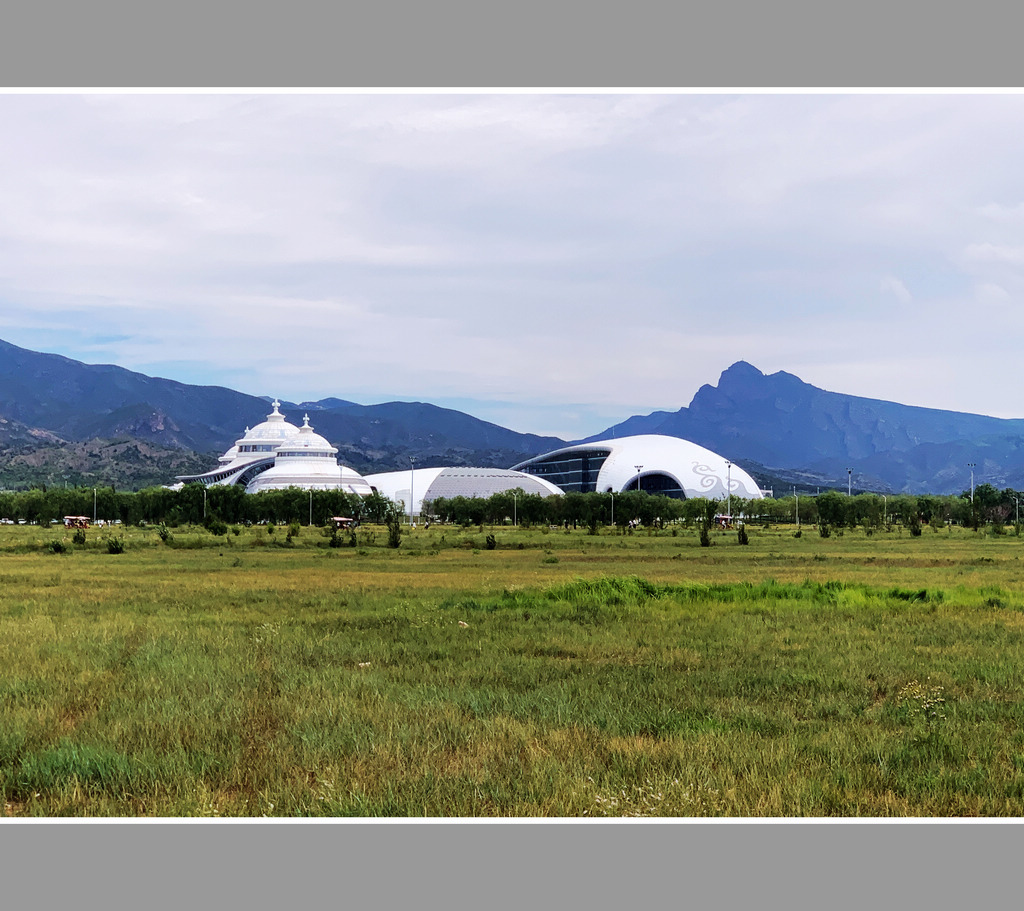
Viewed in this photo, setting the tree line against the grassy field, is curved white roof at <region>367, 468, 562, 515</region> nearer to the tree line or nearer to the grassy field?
the tree line

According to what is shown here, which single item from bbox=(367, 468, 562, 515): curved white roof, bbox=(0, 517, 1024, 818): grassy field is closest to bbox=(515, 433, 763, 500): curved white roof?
bbox=(367, 468, 562, 515): curved white roof

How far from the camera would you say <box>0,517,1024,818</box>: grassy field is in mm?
7629

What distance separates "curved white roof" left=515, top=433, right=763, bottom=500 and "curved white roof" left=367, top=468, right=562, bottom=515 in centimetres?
1280

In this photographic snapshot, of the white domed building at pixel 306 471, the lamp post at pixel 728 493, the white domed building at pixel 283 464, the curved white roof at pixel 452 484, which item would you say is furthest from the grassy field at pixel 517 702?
the curved white roof at pixel 452 484

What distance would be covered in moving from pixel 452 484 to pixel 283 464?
1101 inches

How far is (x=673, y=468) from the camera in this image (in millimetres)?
170625

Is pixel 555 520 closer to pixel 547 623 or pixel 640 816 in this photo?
pixel 547 623

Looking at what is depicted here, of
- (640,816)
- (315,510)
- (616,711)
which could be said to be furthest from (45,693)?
(315,510)

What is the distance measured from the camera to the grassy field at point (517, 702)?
7629mm

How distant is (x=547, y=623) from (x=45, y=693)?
9043 millimetres

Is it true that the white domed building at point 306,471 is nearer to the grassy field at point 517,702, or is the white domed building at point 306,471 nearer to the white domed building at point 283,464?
the white domed building at point 283,464

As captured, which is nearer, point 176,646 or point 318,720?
point 318,720

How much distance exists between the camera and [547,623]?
18.1m

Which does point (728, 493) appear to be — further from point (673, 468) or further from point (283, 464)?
point (283, 464)
